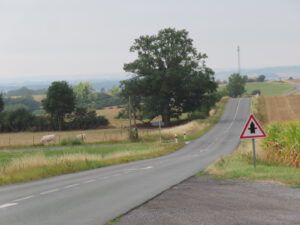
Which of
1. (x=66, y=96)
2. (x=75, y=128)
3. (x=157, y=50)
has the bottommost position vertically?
(x=75, y=128)

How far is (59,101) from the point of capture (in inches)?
3799

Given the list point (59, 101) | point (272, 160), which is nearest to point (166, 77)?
point (59, 101)

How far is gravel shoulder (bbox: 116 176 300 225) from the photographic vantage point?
8.85 metres

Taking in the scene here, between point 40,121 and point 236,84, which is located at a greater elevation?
point 236,84

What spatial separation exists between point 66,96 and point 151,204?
88.3m

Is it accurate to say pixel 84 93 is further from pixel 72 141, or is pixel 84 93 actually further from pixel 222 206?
pixel 222 206

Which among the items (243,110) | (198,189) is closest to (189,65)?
(243,110)

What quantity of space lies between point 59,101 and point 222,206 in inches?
3477

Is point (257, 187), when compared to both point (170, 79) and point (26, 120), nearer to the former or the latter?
point (170, 79)

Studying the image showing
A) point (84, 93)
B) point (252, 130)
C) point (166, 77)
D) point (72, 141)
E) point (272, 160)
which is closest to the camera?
point (252, 130)

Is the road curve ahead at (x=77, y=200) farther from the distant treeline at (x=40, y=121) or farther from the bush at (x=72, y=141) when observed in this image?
the distant treeline at (x=40, y=121)

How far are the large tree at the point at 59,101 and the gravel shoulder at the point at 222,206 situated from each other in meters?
83.5

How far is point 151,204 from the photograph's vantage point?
11.1 m

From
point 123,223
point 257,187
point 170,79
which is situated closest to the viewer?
point 123,223
